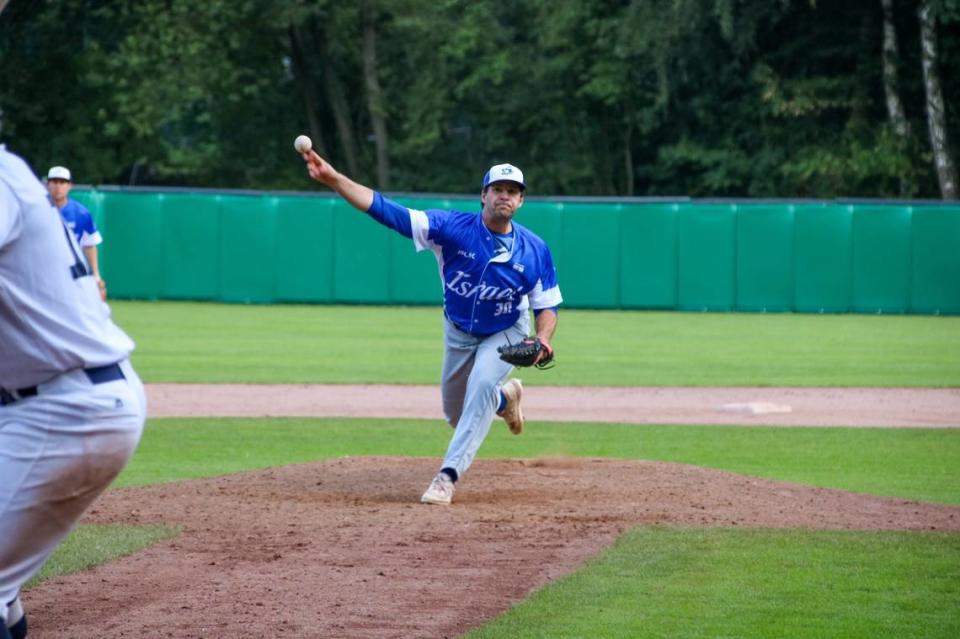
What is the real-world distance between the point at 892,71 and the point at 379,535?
31.4 m

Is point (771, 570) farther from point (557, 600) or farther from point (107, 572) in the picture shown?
point (107, 572)

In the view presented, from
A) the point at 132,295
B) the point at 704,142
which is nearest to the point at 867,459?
the point at 132,295

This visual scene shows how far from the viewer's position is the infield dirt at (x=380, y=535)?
18.1 ft

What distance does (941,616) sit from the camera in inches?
222

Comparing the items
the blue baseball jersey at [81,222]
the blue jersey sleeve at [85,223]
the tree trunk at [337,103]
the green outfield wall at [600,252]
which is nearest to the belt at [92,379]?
the blue baseball jersey at [81,222]

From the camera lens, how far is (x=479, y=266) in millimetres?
8383

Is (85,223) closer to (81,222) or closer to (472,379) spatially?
(81,222)

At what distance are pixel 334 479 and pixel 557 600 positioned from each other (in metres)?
3.56

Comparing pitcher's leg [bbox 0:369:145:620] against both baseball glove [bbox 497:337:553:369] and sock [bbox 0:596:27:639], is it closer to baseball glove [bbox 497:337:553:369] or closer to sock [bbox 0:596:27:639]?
sock [bbox 0:596:27:639]

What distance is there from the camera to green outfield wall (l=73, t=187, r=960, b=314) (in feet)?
94.4

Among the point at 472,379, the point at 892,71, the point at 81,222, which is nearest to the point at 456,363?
the point at 472,379

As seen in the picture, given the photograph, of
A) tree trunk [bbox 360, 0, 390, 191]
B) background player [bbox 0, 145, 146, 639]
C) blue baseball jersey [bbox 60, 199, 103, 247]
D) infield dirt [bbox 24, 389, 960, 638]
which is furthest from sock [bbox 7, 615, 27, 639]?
tree trunk [bbox 360, 0, 390, 191]

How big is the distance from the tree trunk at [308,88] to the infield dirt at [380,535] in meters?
35.1

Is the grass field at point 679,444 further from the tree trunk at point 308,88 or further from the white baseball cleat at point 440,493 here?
the tree trunk at point 308,88
